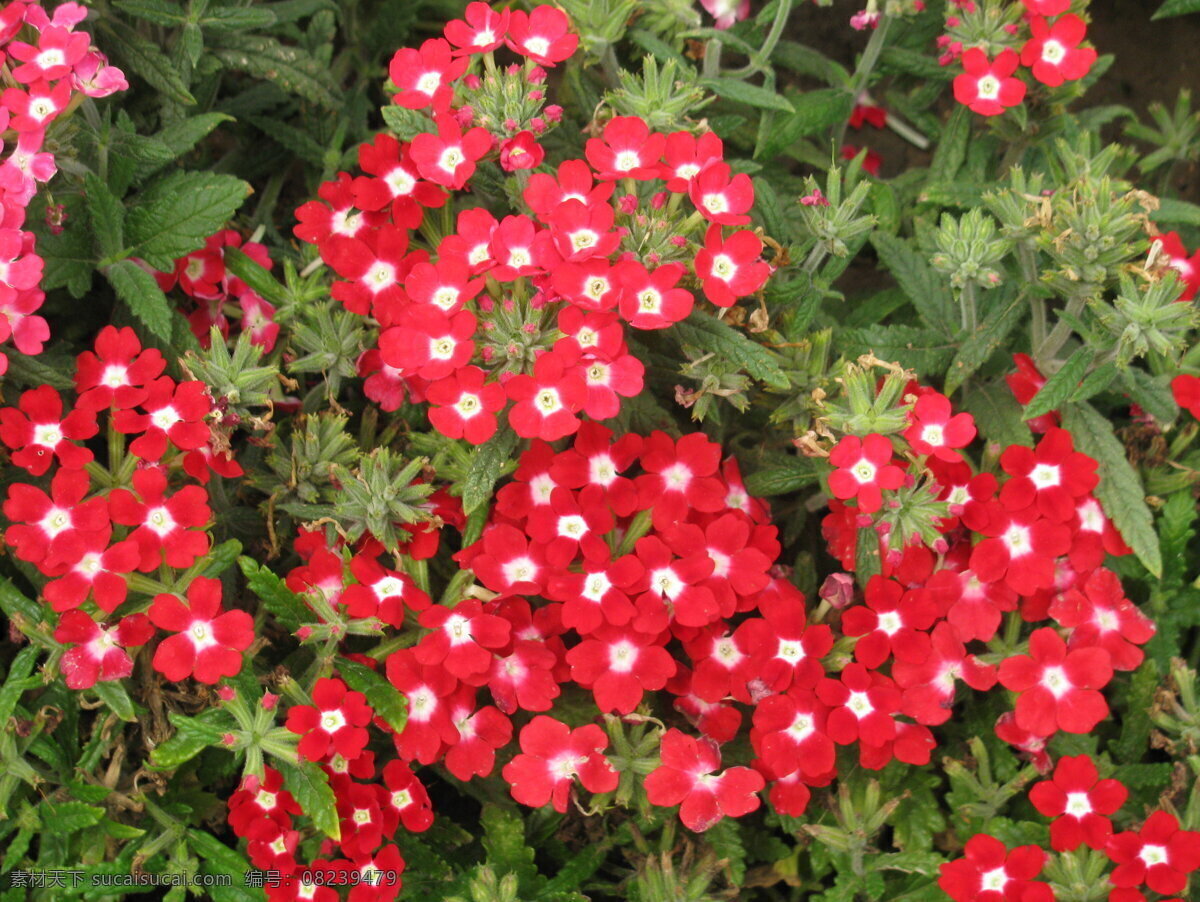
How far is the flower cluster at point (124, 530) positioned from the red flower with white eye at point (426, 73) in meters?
0.87

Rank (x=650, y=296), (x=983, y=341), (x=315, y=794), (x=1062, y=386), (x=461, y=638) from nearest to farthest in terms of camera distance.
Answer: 1. (x=650, y=296)
2. (x=315, y=794)
3. (x=461, y=638)
4. (x=1062, y=386)
5. (x=983, y=341)

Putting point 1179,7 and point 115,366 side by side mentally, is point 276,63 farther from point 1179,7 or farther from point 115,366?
point 1179,7

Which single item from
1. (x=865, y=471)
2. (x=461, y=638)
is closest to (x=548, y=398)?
(x=461, y=638)

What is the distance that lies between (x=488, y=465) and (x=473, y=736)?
668mm

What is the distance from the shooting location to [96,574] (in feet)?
8.02

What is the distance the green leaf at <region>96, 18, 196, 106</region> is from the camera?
299 centimetres

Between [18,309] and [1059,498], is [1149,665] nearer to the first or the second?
[1059,498]

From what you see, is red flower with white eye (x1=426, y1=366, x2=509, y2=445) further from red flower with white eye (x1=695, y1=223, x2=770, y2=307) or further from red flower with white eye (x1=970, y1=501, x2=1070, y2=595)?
red flower with white eye (x1=970, y1=501, x2=1070, y2=595)

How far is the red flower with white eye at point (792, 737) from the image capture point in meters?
2.63

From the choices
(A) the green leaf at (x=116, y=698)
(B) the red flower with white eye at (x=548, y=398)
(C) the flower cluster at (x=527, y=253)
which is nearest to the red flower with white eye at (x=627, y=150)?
(C) the flower cluster at (x=527, y=253)

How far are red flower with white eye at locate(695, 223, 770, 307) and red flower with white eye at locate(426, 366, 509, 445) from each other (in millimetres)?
526

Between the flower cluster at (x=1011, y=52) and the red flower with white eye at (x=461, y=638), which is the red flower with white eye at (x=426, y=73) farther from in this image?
the flower cluster at (x=1011, y=52)

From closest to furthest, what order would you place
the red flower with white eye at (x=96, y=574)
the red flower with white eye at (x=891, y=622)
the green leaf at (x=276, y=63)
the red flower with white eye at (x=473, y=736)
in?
1. the red flower with white eye at (x=96, y=574)
2. the red flower with white eye at (x=473, y=736)
3. the red flower with white eye at (x=891, y=622)
4. the green leaf at (x=276, y=63)

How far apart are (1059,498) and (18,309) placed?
2.56m
